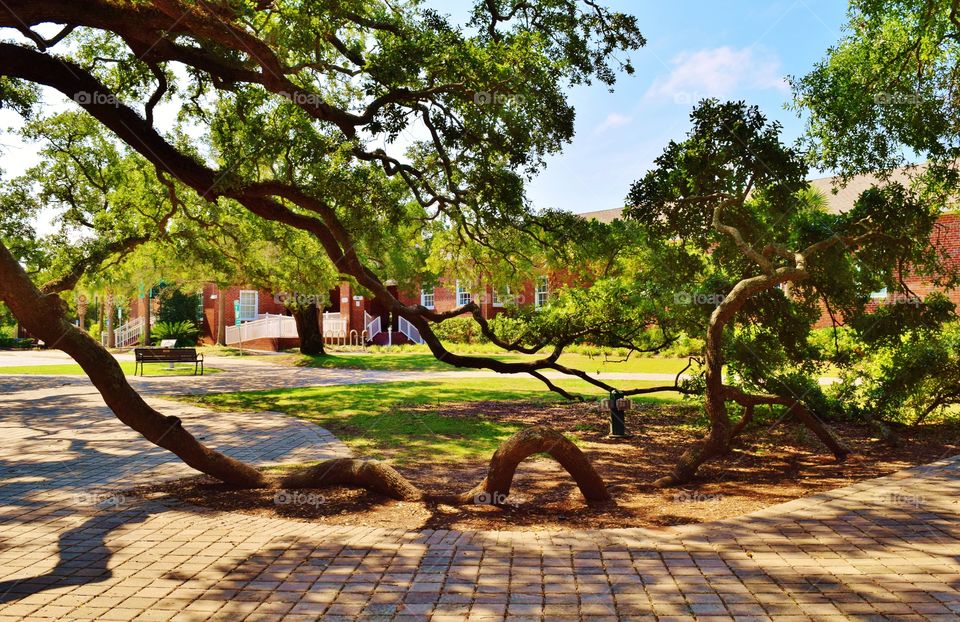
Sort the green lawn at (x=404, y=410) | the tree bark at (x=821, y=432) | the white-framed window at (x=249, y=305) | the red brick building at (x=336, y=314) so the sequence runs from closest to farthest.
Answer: the tree bark at (x=821, y=432) < the green lawn at (x=404, y=410) < the red brick building at (x=336, y=314) < the white-framed window at (x=249, y=305)

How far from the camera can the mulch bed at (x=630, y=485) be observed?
19.4ft

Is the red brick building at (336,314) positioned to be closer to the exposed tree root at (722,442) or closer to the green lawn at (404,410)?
the green lawn at (404,410)

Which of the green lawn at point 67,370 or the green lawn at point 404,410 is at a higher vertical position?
the green lawn at point 67,370

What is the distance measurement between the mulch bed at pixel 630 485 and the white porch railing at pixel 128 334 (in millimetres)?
38456

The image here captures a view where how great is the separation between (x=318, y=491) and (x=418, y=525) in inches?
64.9

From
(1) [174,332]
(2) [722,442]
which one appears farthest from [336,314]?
(2) [722,442]

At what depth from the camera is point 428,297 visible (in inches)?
1718

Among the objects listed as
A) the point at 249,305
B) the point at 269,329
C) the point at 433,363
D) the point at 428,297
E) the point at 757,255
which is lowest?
the point at 433,363

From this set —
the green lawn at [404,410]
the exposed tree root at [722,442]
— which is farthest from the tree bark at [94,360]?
the exposed tree root at [722,442]

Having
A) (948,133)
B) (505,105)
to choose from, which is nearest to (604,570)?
(505,105)

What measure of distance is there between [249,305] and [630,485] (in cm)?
3866

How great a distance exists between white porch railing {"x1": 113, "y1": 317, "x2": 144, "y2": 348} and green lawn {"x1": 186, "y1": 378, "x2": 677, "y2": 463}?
29639 mm

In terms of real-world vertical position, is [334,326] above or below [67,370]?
above

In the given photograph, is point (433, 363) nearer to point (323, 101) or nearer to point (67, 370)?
point (67, 370)
